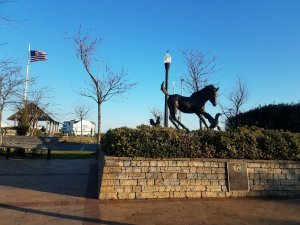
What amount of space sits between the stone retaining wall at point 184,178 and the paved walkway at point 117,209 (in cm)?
→ 35

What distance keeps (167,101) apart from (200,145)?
2466 mm

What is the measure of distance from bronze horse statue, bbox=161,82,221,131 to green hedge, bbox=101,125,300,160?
149 cm

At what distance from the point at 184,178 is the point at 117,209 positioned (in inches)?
81.2

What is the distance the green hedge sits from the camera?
878cm

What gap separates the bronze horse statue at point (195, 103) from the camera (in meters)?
11.1

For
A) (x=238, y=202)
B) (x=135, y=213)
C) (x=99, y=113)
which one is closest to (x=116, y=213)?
(x=135, y=213)

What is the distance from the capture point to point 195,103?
11.2m

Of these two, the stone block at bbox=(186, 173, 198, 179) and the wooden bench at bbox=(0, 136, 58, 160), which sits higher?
the wooden bench at bbox=(0, 136, 58, 160)

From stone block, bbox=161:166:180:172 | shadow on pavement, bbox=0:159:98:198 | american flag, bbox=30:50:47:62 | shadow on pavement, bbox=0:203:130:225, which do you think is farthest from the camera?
american flag, bbox=30:50:47:62

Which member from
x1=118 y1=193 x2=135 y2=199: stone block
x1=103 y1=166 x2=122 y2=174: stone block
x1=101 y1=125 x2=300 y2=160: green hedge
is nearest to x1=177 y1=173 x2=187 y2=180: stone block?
x1=101 y1=125 x2=300 y2=160: green hedge

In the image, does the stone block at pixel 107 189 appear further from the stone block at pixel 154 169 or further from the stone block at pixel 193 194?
the stone block at pixel 193 194

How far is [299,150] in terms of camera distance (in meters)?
9.78

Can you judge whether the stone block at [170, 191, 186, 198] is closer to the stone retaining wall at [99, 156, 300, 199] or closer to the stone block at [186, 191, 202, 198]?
the stone retaining wall at [99, 156, 300, 199]

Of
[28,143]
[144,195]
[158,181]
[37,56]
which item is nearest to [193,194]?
[158,181]
